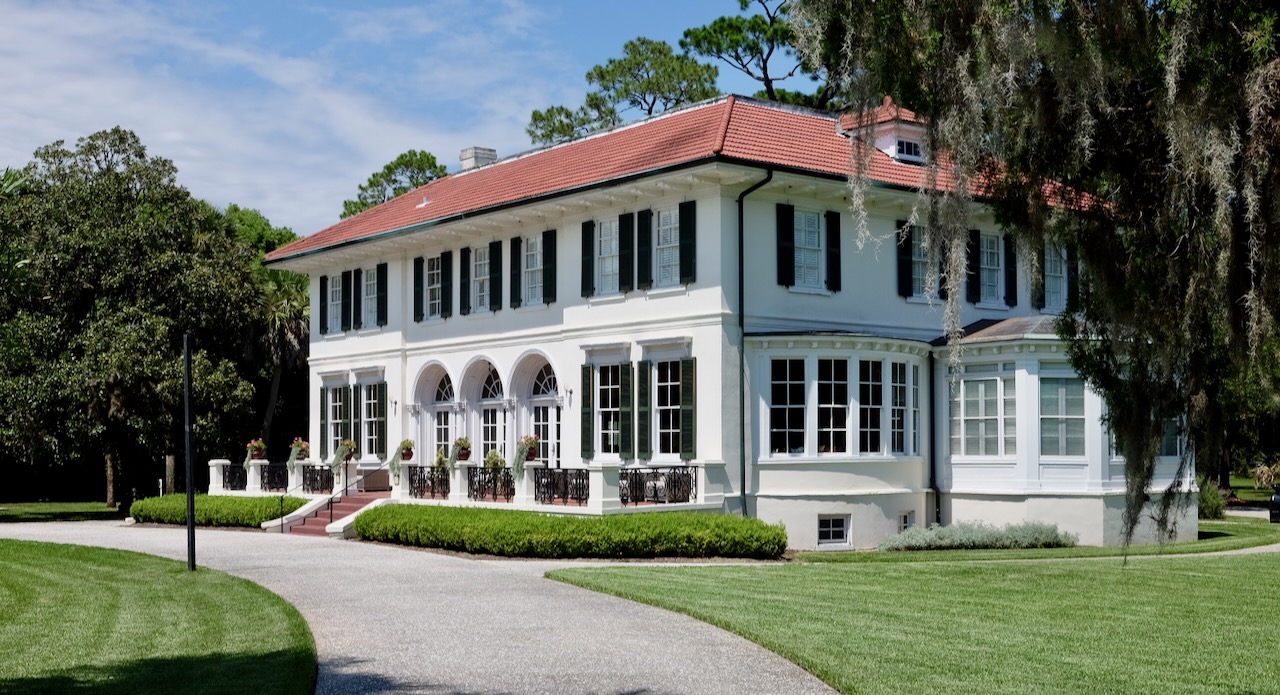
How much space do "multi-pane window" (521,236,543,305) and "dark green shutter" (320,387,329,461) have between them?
9.05 m

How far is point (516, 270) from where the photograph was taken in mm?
29672

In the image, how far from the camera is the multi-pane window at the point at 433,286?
3247 cm

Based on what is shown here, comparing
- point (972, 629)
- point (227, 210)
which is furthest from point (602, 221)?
point (227, 210)

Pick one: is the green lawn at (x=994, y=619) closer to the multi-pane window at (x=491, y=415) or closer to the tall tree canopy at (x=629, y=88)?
the multi-pane window at (x=491, y=415)

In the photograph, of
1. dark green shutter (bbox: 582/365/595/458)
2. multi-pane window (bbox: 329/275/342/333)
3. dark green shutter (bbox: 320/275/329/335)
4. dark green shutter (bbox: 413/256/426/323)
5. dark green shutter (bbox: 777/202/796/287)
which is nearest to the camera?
dark green shutter (bbox: 777/202/796/287)

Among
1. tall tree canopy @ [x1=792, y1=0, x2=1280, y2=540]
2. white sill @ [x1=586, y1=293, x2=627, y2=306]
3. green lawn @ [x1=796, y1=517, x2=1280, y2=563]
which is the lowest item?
green lawn @ [x1=796, y1=517, x2=1280, y2=563]

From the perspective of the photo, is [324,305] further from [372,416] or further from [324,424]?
[372,416]

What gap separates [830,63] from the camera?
9.23 m

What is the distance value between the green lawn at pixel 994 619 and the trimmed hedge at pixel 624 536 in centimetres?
154

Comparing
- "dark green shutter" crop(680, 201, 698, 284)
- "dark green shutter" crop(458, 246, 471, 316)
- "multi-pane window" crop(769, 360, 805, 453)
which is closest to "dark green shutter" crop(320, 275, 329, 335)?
"dark green shutter" crop(458, 246, 471, 316)

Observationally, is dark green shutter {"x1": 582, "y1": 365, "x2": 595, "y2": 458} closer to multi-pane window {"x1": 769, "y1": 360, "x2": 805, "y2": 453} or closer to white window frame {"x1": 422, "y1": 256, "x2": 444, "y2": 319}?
multi-pane window {"x1": 769, "y1": 360, "x2": 805, "y2": 453}

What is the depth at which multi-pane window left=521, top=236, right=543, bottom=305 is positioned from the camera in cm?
2919

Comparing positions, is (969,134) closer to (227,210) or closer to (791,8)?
(791,8)

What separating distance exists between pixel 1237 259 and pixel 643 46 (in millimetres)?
45756
